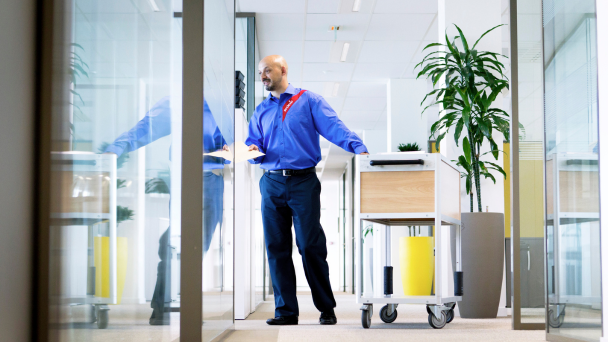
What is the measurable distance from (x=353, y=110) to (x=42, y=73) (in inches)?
329

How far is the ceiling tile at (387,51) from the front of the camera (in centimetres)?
667

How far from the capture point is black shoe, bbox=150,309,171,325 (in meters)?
1.50

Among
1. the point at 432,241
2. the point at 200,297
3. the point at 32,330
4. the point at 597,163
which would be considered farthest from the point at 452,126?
the point at 32,330

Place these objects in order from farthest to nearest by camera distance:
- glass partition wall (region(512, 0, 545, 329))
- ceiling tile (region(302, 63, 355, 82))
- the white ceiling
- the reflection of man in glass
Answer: ceiling tile (region(302, 63, 355, 82)), the white ceiling, glass partition wall (region(512, 0, 545, 329)), the reflection of man in glass

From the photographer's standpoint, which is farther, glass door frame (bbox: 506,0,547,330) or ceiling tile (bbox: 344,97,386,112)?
ceiling tile (bbox: 344,97,386,112)

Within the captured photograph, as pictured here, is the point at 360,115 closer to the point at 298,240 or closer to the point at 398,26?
the point at 398,26

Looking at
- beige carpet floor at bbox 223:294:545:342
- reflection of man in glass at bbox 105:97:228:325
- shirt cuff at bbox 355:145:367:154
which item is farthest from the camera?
shirt cuff at bbox 355:145:367:154

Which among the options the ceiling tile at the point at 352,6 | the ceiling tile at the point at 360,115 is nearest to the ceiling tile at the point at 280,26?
the ceiling tile at the point at 352,6

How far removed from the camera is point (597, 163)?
1.96m

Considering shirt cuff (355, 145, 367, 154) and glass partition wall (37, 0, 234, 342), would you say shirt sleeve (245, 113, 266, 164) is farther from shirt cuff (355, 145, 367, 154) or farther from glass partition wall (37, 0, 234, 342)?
glass partition wall (37, 0, 234, 342)

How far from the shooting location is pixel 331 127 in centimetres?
325

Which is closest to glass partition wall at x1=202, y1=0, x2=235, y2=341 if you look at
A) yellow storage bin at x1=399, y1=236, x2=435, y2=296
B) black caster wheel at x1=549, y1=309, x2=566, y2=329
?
yellow storage bin at x1=399, y1=236, x2=435, y2=296

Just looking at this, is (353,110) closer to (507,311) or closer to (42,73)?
(507,311)

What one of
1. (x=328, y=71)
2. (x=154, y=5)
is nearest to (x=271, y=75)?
(x=154, y=5)
